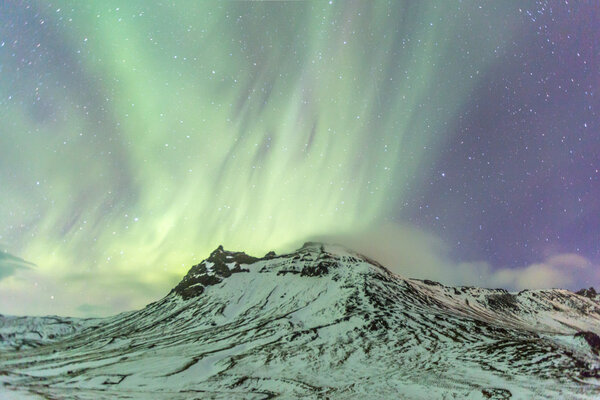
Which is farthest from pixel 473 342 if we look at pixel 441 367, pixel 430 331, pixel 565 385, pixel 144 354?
pixel 144 354

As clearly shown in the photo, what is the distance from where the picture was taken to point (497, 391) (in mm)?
73312

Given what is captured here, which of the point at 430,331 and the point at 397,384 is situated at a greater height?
the point at 430,331

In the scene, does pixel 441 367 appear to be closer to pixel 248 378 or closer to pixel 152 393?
pixel 248 378

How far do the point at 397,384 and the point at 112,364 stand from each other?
304 feet

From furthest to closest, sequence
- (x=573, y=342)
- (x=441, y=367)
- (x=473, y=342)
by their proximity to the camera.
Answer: (x=473, y=342) → (x=573, y=342) → (x=441, y=367)

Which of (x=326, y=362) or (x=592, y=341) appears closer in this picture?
(x=592, y=341)

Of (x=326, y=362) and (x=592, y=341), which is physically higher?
(x=592, y=341)

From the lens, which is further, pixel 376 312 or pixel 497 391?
pixel 376 312

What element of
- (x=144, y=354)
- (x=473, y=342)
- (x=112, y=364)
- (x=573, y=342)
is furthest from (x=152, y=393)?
(x=573, y=342)

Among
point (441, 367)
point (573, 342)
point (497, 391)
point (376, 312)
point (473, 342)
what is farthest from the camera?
point (376, 312)

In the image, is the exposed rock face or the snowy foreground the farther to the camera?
the exposed rock face

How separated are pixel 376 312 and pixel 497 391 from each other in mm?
103072

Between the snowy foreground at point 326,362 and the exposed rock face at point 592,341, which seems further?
the exposed rock face at point 592,341

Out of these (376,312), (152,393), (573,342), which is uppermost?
(376,312)
